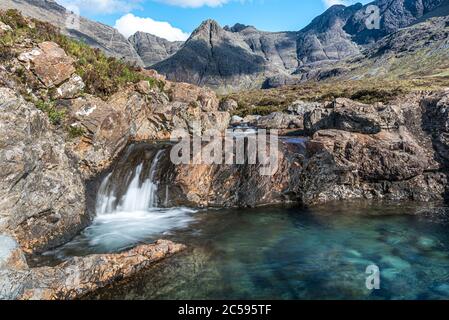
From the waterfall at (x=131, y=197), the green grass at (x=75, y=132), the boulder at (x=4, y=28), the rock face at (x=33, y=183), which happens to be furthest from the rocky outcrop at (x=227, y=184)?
the boulder at (x=4, y=28)

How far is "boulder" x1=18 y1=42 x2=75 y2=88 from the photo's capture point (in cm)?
2270

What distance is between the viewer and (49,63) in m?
23.4

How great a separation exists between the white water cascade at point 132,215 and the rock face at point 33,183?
1380 mm

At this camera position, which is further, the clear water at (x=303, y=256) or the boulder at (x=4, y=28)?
the boulder at (x=4, y=28)

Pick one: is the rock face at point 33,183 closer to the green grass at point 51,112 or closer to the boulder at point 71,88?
the green grass at point 51,112

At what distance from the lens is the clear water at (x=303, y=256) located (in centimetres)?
1182

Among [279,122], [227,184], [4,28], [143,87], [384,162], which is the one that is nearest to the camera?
[227,184]

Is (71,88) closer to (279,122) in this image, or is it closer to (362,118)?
(362,118)

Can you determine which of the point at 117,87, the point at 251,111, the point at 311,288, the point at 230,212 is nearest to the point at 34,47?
the point at 117,87

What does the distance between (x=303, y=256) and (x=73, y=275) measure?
8.58m

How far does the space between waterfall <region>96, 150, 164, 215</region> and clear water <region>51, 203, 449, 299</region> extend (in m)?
3.15

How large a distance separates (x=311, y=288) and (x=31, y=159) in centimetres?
1179

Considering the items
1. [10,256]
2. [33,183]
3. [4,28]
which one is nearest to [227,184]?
[33,183]
